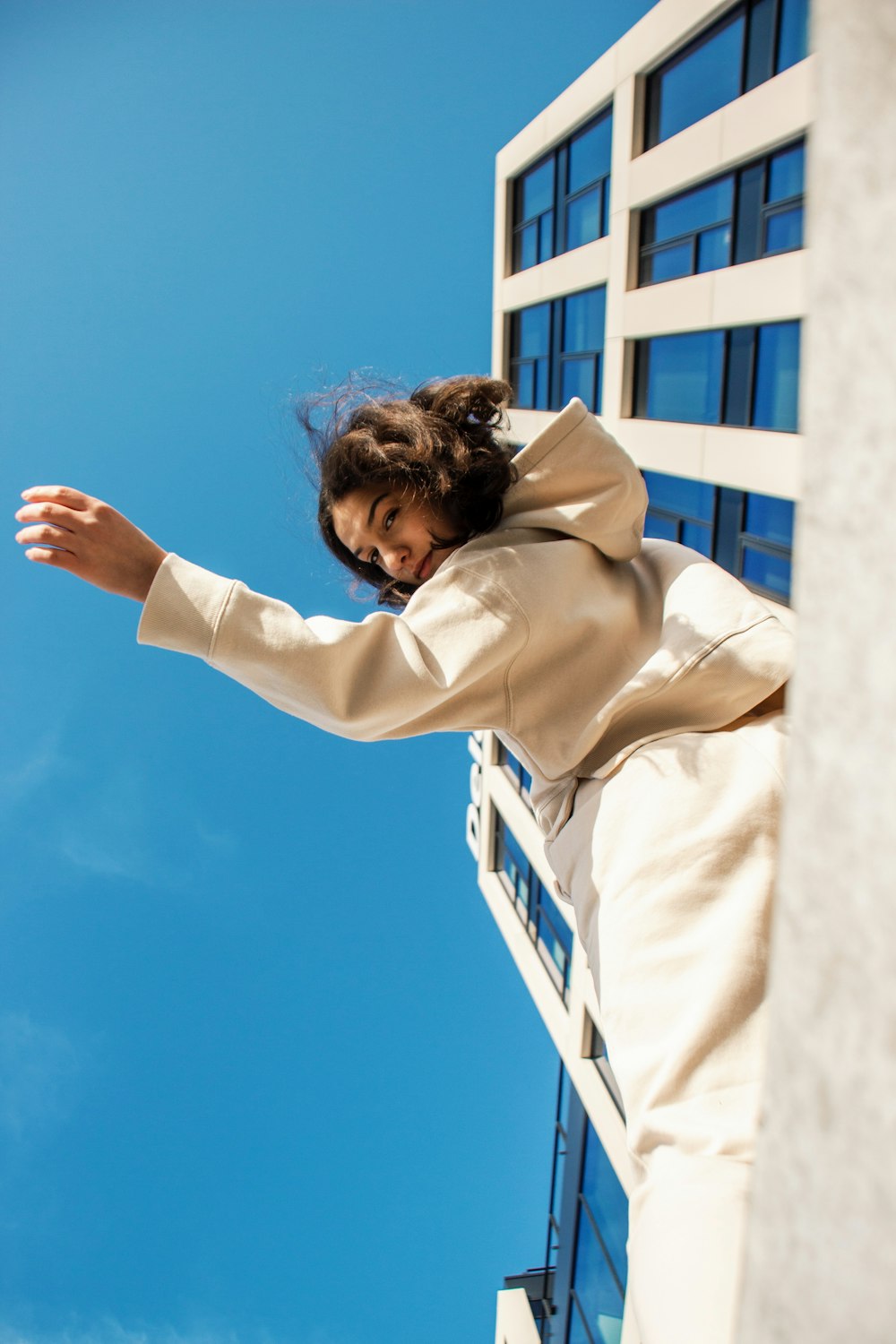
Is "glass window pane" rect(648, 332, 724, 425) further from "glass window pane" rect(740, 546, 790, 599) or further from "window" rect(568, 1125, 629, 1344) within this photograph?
"window" rect(568, 1125, 629, 1344)

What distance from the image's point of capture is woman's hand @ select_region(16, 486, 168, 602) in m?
2.78

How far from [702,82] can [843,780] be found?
991 cm

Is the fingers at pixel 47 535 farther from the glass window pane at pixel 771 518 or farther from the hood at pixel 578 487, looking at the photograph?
the glass window pane at pixel 771 518

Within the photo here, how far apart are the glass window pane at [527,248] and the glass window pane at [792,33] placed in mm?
6743

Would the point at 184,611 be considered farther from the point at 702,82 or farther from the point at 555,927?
the point at 555,927

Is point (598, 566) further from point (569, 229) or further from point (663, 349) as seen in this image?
point (569, 229)

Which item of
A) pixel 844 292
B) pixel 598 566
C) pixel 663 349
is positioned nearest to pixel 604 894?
pixel 598 566

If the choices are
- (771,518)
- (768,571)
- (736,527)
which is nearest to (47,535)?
(771,518)

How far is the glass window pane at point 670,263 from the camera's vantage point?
356 inches

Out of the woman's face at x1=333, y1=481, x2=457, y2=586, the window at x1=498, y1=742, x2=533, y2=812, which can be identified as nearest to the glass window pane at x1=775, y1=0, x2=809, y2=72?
the woman's face at x1=333, y1=481, x2=457, y2=586

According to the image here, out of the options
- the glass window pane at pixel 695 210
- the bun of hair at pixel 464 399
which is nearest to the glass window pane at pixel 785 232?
the glass window pane at pixel 695 210

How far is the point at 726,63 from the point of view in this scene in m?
8.07

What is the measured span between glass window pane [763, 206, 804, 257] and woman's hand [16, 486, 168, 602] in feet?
20.6

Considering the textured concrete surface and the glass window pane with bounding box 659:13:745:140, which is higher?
the glass window pane with bounding box 659:13:745:140
